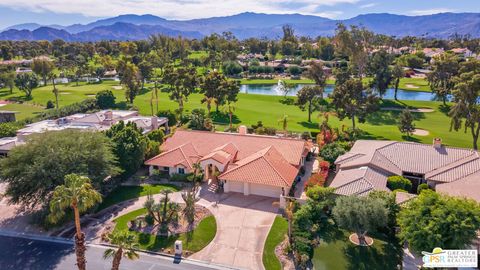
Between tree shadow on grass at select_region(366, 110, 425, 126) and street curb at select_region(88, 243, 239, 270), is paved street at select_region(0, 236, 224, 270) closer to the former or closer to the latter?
street curb at select_region(88, 243, 239, 270)

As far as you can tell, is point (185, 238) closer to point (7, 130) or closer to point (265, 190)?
point (265, 190)

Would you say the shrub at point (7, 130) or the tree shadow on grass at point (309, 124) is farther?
the tree shadow on grass at point (309, 124)

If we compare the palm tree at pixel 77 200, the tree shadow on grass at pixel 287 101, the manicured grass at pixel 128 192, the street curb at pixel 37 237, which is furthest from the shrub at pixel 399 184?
the tree shadow on grass at pixel 287 101

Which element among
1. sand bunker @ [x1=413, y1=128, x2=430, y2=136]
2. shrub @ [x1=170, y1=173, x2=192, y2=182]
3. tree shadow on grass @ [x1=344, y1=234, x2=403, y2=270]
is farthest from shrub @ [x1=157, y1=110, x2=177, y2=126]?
tree shadow on grass @ [x1=344, y1=234, x2=403, y2=270]

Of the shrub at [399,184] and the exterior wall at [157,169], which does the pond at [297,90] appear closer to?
the shrub at [399,184]

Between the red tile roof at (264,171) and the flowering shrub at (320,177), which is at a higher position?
the red tile roof at (264,171)

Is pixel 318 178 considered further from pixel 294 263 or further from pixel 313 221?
pixel 294 263

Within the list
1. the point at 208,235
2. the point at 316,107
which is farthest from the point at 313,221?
the point at 316,107
